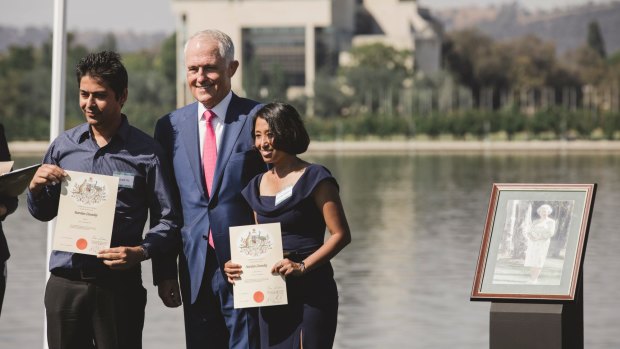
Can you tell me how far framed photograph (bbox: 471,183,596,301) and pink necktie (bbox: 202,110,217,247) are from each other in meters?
1.20

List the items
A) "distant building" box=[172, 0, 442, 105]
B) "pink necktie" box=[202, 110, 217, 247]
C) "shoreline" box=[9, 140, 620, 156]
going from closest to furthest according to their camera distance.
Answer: "pink necktie" box=[202, 110, 217, 247]
"shoreline" box=[9, 140, 620, 156]
"distant building" box=[172, 0, 442, 105]

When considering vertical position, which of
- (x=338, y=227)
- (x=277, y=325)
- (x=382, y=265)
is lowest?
(x=382, y=265)

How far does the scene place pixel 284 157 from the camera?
17.4ft

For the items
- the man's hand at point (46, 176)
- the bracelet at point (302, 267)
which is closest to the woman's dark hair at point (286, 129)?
the bracelet at point (302, 267)

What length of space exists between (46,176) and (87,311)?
0.50m

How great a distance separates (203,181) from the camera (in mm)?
5594

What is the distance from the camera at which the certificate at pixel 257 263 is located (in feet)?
17.0

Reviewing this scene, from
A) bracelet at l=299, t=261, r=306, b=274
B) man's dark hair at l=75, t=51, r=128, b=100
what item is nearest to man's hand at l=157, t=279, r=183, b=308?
bracelet at l=299, t=261, r=306, b=274

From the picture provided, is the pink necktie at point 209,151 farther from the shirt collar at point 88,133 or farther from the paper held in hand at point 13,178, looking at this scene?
the paper held in hand at point 13,178

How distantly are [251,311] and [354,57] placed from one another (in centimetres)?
10513

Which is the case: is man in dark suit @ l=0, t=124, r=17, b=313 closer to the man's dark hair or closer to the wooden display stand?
the man's dark hair

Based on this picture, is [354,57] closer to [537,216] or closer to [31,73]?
[31,73]

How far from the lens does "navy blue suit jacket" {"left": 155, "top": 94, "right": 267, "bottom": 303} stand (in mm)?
5527

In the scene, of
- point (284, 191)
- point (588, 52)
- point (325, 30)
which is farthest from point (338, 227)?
point (588, 52)
